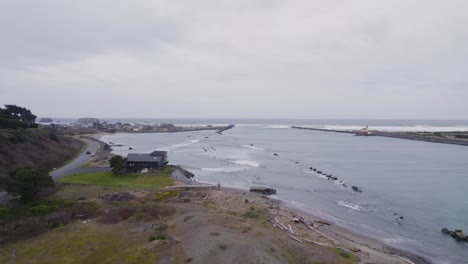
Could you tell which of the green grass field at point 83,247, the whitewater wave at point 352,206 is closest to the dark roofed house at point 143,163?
the green grass field at point 83,247

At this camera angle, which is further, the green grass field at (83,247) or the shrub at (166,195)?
the shrub at (166,195)

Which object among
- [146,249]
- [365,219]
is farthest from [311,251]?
[365,219]

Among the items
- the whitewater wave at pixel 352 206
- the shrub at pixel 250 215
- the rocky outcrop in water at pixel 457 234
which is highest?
the shrub at pixel 250 215

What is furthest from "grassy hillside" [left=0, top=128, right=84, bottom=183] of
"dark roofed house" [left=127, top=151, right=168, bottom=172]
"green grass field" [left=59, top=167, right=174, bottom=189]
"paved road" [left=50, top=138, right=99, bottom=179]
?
"dark roofed house" [left=127, top=151, right=168, bottom=172]

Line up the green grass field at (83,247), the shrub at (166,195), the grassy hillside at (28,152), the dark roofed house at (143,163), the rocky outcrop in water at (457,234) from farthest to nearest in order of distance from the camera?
the dark roofed house at (143,163), the grassy hillside at (28,152), the shrub at (166,195), the rocky outcrop in water at (457,234), the green grass field at (83,247)

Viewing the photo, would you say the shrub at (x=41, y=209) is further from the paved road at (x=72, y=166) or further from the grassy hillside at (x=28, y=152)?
the paved road at (x=72, y=166)

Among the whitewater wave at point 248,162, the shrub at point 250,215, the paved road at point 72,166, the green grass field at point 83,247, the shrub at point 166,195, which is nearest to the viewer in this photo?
the green grass field at point 83,247

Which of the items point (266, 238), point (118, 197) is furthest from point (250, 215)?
point (118, 197)
